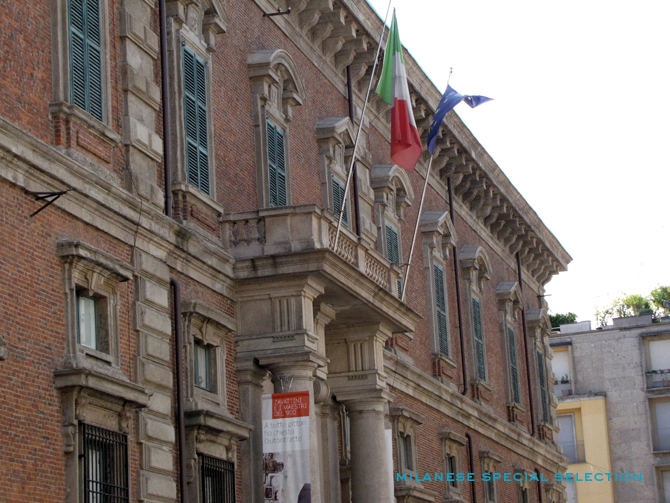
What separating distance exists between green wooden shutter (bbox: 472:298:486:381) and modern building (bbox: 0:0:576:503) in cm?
317

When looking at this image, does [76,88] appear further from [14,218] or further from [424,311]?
[424,311]

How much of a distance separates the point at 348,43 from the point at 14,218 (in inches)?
477

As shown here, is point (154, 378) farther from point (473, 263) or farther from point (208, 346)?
point (473, 263)

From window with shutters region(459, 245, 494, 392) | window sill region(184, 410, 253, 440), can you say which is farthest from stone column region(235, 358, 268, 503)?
window with shutters region(459, 245, 494, 392)

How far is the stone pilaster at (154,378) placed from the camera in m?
15.5

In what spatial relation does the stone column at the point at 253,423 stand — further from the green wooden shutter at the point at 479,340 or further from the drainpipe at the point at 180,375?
the green wooden shutter at the point at 479,340

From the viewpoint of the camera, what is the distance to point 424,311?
Result: 28.0m

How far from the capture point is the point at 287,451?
1753cm

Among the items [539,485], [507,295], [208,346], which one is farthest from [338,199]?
[539,485]

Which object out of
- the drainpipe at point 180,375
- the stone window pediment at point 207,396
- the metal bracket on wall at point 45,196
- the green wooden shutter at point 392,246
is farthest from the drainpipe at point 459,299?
the metal bracket on wall at point 45,196

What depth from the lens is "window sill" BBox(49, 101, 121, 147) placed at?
579 inches

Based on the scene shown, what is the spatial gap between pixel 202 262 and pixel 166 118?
6.47 feet

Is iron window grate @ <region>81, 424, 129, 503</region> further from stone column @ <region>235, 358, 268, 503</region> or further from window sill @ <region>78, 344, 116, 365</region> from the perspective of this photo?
stone column @ <region>235, 358, 268, 503</region>

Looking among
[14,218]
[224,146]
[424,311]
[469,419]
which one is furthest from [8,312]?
[469,419]
